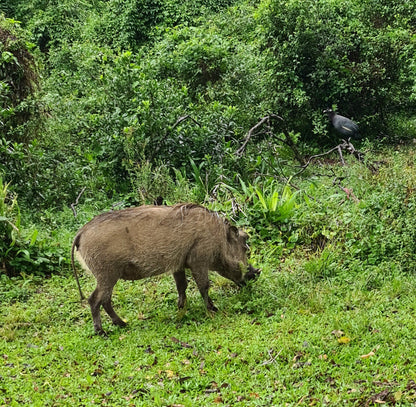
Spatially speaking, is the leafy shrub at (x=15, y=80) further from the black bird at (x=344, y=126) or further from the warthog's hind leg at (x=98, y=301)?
the black bird at (x=344, y=126)

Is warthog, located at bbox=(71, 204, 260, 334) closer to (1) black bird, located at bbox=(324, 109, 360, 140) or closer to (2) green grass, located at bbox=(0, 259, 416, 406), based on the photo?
(2) green grass, located at bbox=(0, 259, 416, 406)

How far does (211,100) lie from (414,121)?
4841mm

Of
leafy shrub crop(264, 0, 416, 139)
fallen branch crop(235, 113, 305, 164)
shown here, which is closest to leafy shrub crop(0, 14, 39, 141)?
fallen branch crop(235, 113, 305, 164)

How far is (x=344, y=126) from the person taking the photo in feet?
37.6

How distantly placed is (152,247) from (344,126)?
724cm

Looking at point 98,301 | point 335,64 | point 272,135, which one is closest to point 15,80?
point 272,135

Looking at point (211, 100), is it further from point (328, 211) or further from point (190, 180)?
point (328, 211)

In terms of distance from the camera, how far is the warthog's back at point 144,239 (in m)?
5.31

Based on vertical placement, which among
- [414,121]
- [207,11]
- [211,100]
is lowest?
[414,121]

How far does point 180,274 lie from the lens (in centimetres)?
580

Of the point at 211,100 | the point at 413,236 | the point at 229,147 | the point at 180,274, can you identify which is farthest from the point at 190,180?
the point at 413,236

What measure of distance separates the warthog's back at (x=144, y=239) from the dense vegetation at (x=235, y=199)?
64 centimetres

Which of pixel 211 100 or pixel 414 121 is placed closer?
pixel 211 100

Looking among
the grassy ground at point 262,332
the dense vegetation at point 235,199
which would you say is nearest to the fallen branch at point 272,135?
the dense vegetation at point 235,199
